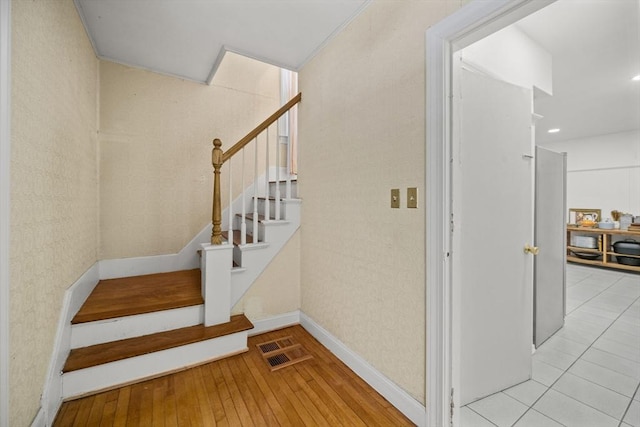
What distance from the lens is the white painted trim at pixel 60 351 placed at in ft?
4.13

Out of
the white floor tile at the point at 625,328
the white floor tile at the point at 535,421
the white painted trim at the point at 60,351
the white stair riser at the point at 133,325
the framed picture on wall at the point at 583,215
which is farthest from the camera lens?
the framed picture on wall at the point at 583,215

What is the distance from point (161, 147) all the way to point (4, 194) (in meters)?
1.94

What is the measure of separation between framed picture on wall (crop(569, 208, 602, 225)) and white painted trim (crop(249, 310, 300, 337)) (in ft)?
20.4

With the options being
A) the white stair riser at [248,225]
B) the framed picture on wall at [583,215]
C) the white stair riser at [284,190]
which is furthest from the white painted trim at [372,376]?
the framed picture on wall at [583,215]

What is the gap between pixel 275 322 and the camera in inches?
91.0

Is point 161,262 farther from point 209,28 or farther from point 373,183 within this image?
point 373,183

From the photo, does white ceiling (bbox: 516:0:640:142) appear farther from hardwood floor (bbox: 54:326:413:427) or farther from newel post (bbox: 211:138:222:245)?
hardwood floor (bbox: 54:326:413:427)

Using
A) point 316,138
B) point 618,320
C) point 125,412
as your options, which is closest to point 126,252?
point 125,412

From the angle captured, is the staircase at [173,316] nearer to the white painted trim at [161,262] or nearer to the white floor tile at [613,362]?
the white painted trim at [161,262]

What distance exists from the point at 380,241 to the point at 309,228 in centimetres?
88

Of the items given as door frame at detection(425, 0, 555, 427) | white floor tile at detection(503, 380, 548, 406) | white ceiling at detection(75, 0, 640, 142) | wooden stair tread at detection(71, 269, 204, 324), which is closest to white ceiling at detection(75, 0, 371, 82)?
white ceiling at detection(75, 0, 640, 142)

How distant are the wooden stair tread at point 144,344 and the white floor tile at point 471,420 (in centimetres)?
146

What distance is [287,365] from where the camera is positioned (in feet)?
5.88

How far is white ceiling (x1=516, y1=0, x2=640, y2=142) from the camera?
72.7 inches
